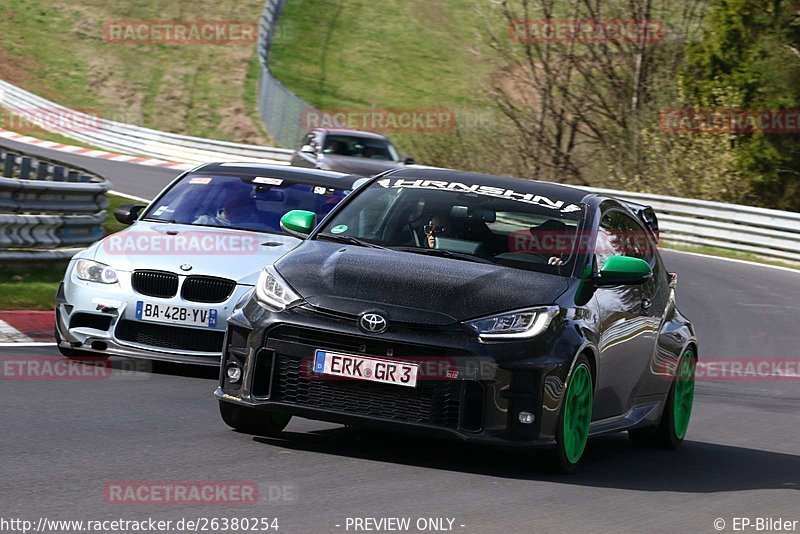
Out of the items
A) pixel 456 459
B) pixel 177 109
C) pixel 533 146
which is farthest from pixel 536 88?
pixel 456 459

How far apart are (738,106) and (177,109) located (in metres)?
22.2

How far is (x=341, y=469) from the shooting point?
6.74 metres

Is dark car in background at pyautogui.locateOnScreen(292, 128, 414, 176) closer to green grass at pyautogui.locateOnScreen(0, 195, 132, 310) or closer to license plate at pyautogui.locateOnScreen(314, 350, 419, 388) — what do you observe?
green grass at pyautogui.locateOnScreen(0, 195, 132, 310)

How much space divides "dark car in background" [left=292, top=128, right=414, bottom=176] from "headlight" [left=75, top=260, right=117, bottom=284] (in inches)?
578

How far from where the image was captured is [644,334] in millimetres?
8258

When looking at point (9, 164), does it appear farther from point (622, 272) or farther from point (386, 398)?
point (386, 398)

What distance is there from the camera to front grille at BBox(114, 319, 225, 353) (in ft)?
31.5

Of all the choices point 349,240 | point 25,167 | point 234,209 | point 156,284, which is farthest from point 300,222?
point 25,167

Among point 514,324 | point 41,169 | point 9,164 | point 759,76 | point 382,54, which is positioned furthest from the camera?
point 382,54

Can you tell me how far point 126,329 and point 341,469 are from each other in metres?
3.42

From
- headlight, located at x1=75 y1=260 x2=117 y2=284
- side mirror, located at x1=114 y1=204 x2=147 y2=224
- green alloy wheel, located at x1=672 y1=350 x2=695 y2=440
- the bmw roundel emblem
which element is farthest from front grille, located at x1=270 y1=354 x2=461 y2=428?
side mirror, located at x1=114 y1=204 x2=147 y2=224

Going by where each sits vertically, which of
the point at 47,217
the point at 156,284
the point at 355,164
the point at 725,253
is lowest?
the point at 725,253

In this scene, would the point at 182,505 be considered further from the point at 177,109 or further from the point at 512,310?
the point at 177,109

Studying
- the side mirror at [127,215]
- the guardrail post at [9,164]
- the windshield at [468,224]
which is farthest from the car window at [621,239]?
the guardrail post at [9,164]
